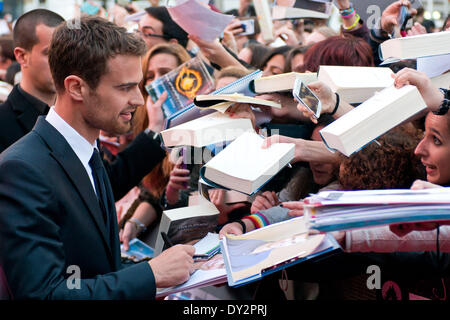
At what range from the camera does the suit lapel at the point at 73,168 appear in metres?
1.69

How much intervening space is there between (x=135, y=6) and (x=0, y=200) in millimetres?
4146

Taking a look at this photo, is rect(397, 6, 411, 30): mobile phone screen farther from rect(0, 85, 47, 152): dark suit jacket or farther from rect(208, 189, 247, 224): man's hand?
rect(0, 85, 47, 152): dark suit jacket

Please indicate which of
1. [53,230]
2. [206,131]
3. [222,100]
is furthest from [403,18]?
[53,230]

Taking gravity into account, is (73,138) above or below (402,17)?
below

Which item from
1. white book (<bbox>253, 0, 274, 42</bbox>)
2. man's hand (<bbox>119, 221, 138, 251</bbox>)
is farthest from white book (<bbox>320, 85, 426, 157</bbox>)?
white book (<bbox>253, 0, 274, 42</bbox>)

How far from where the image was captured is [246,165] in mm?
1769

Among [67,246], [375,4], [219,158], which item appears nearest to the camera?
[67,246]

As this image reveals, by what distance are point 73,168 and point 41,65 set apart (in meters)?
1.40

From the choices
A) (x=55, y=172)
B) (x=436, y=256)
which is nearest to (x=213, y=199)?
(x=55, y=172)

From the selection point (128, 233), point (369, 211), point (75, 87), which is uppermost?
point (75, 87)

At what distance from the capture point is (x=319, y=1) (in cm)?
302

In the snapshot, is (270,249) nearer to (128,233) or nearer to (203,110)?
(203,110)

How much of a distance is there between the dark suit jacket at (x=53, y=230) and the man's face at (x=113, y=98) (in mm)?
148
